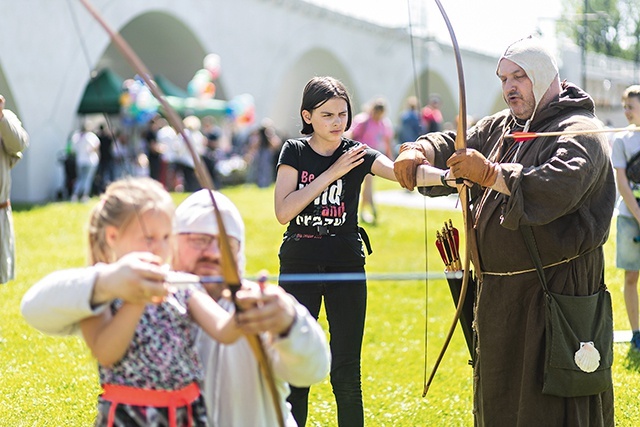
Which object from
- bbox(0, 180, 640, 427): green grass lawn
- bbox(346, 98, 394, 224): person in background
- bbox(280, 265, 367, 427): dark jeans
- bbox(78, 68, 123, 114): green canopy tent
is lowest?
bbox(0, 180, 640, 427): green grass lawn

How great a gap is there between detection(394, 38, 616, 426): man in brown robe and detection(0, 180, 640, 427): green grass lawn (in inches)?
15.9

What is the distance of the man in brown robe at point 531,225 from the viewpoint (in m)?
3.08

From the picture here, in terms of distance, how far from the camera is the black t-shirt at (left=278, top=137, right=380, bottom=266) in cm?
353

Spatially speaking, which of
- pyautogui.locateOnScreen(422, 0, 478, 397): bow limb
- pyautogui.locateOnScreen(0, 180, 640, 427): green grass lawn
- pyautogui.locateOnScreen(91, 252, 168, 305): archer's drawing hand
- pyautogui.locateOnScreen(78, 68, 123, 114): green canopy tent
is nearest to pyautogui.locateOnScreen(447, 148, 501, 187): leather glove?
pyautogui.locateOnScreen(422, 0, 478, 397): bow limb

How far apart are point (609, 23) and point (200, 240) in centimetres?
1235

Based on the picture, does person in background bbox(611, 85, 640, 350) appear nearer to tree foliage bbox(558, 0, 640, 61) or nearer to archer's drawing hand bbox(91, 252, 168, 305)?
archer's drawing hand bbox(91, 252, 168, 305)

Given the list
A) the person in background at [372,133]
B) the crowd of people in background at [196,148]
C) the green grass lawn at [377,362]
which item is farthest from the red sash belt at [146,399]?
the person in background at [372,133]

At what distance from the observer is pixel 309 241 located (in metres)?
3.54

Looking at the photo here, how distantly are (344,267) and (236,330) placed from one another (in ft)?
4.77

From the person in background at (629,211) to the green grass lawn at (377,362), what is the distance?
0.31 meters

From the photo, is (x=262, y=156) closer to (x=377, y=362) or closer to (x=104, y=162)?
(x=104, y=162)

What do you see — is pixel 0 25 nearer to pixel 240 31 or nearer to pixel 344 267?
pixel 240 31

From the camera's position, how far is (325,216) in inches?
139

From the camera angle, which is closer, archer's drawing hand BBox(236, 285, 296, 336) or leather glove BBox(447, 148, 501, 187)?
archer's drawing hand BBox(236, 285, 296, 336)
